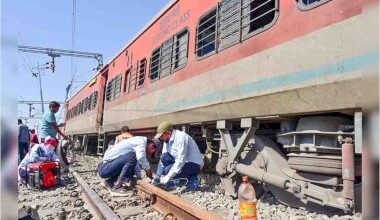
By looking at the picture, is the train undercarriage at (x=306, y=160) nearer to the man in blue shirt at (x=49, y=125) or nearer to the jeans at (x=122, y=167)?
the jeans at (x=122, y=167)

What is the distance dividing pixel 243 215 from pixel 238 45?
2612 mm

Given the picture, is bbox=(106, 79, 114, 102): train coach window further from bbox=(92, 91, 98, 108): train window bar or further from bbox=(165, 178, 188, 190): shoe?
bbox=(165, 178, 188, 190): shoe

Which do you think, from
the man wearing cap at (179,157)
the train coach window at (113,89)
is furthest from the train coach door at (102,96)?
the man wearing cap at (179,157)

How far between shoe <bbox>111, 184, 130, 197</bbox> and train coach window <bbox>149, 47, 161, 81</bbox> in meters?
2.91

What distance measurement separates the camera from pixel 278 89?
3939mm

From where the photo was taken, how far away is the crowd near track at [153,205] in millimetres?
3902

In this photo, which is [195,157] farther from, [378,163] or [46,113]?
[378,163]

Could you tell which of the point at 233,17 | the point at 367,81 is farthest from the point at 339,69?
the point at 233,17

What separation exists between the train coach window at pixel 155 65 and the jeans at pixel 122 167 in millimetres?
2552

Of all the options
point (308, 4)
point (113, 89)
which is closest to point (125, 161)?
point (308, 4)

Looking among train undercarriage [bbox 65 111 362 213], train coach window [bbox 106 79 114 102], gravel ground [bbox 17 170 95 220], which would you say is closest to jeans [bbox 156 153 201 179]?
train undercarriage [bbox 65 111 362 213]

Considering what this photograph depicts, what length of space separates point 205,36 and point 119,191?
2846 mm

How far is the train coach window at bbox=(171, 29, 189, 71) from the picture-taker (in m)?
6.72

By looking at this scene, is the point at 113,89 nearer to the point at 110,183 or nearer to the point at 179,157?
the point at 110,183
